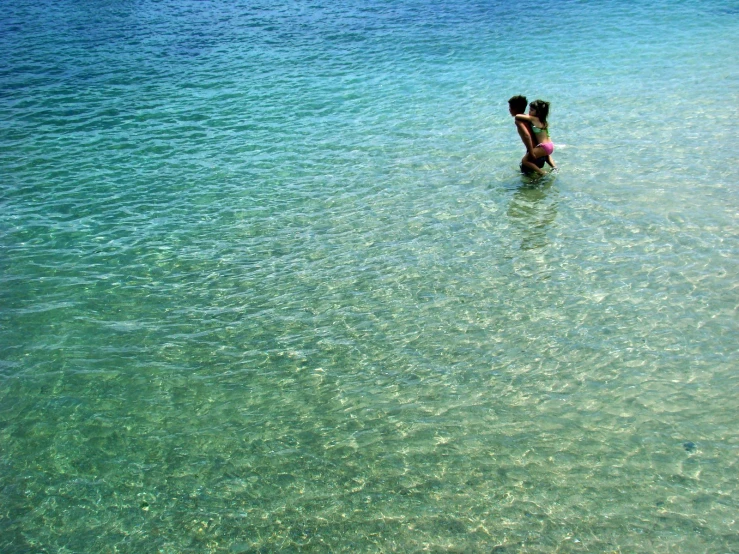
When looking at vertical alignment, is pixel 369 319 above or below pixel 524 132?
below

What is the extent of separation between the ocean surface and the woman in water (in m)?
0.34

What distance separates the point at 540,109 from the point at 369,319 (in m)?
4.90

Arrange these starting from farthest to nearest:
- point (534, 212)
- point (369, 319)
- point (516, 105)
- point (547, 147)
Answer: point (516, 105)
point (547, 147)
point (534, 212)
point (369, 319)

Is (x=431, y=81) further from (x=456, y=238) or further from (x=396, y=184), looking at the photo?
(x=456, y=238)

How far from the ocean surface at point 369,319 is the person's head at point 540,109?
35.1 inches

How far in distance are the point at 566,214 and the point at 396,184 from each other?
2.55m

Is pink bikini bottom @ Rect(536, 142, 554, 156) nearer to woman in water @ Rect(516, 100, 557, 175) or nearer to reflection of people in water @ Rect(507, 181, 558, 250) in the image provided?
woman in water @ Rect(516, 100, 557, 175)

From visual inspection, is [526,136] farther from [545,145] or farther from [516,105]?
[516,105]

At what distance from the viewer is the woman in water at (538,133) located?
394 inches

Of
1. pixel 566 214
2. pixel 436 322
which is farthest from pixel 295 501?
pixel 566 214

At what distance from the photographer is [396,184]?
10.3 meters

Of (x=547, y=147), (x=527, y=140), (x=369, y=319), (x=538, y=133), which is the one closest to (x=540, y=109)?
(x=538, y=133)

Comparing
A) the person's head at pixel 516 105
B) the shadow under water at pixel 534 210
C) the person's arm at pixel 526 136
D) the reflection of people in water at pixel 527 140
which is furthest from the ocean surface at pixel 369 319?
the person's head at pixel 516 105

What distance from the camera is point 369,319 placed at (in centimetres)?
713
